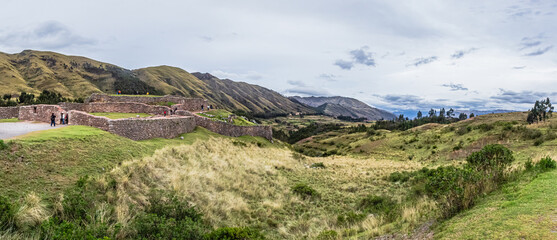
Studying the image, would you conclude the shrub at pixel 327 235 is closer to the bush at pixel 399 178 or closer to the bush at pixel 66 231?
the bush at pixel 66 231

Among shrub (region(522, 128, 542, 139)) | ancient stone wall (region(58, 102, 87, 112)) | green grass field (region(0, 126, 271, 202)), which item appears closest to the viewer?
green grass field (region(0, 126, 271, 202))

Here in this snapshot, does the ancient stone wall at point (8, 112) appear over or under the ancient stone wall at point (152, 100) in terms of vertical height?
under

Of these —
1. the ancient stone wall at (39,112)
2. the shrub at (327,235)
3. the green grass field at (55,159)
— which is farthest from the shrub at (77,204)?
the ancient stone wall at (39,112)

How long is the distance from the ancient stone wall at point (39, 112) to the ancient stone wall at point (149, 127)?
8128 millimetres

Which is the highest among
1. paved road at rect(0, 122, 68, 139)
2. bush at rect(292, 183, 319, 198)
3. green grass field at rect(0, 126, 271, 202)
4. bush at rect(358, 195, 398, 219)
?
paved road at rect(0, 122, 68, 139)

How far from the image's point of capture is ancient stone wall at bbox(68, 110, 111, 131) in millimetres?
17219

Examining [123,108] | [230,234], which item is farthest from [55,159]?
[123,108]

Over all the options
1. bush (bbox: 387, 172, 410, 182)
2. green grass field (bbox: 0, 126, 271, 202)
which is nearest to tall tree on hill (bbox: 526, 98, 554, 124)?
bush (bbox: 387, 172, 410, 182)

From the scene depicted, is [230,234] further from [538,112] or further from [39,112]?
[538,112]

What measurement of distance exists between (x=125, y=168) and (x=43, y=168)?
2758mm

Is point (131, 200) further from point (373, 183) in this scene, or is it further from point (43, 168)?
point (373, 183)

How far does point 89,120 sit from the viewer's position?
18062 millimetres

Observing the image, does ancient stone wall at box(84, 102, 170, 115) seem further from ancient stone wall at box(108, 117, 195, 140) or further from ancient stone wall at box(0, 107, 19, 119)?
ancient stone wall at box(108, 117, 195, 140)

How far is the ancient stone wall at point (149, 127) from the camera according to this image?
57.8 ft
